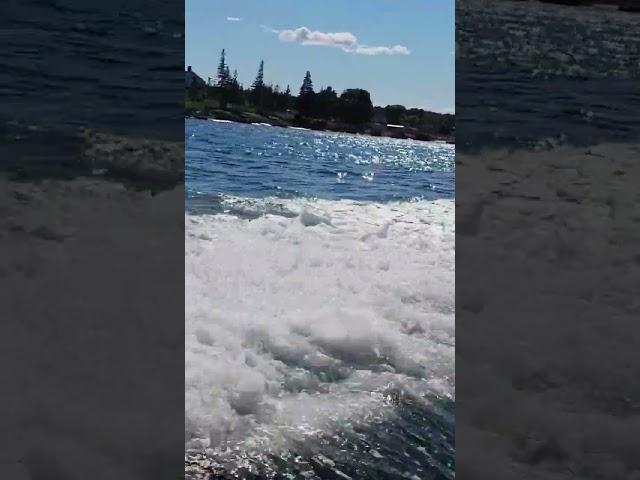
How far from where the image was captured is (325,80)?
1300 cm

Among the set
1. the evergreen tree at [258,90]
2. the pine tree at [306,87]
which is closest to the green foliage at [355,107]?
the pine tree at [306,87]

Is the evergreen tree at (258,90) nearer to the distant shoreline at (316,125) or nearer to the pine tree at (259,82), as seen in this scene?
the pine tree at (259,82)

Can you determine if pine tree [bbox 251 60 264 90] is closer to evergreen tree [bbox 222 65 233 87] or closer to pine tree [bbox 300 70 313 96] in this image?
evergreen tree [bbox 222 65 233 87]

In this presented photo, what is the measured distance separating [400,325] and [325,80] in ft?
32.4

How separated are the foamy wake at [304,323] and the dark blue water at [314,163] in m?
1.38

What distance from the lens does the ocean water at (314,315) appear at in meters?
2.32

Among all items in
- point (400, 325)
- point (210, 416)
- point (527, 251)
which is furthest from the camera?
point (400, 325)

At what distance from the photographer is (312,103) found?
1069 centimetres

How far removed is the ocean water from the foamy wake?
1cm

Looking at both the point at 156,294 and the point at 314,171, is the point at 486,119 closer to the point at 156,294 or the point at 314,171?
the point at 156,294

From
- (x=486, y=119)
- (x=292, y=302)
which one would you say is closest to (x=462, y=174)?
(x=486, y=119)

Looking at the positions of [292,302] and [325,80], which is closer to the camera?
[292,302]

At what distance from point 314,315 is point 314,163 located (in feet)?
21.6

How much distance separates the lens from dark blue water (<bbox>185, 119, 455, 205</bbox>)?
8.95 meters
